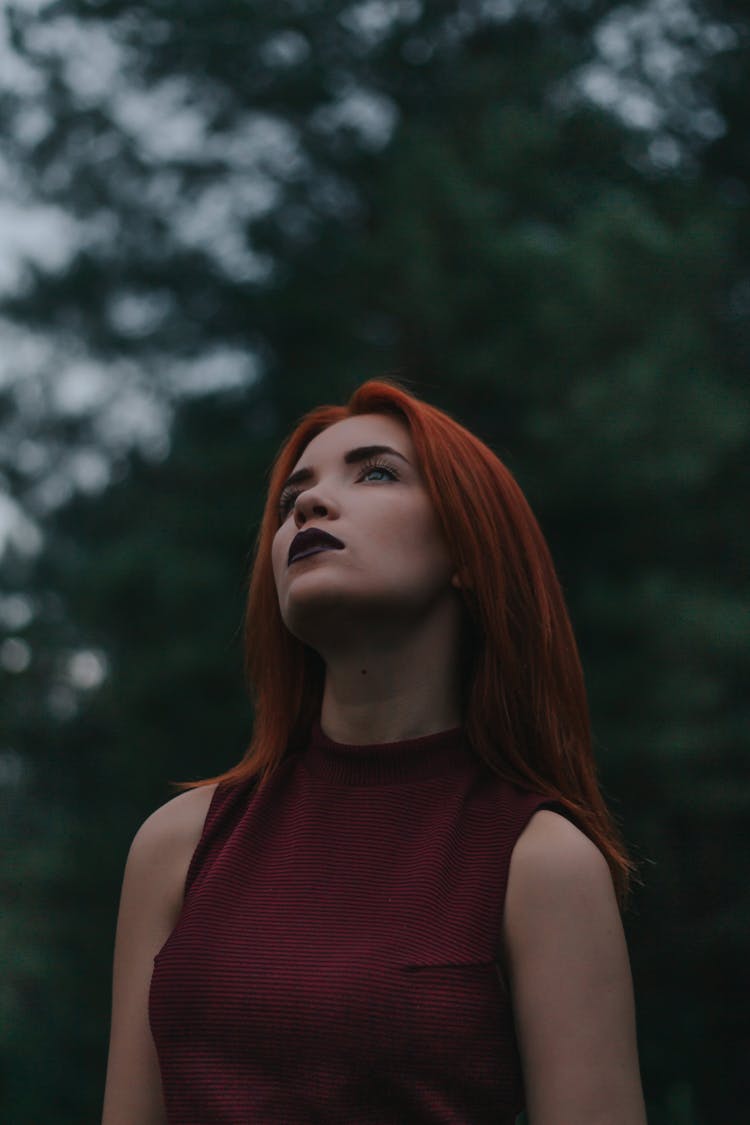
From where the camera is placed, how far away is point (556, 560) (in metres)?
3.97

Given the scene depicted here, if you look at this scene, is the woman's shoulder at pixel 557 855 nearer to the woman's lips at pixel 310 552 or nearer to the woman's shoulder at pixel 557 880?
the woman's shoulder at pixel 557 880

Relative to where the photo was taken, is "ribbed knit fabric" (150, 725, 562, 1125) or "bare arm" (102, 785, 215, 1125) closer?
"ribbed knit fabric" (150, 725, 562, 1125)

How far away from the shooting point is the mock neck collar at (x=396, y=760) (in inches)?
56.5

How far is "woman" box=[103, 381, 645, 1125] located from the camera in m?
1.21

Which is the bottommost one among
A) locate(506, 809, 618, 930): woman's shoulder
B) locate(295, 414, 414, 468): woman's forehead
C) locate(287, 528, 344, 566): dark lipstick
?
locate(506, 809, 618, 930): woman's shoulder

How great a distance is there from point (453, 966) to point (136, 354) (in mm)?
3753

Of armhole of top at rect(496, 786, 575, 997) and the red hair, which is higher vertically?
the red hair

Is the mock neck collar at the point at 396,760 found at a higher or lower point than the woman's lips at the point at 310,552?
lower

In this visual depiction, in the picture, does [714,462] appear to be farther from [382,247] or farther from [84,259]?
[84,259]

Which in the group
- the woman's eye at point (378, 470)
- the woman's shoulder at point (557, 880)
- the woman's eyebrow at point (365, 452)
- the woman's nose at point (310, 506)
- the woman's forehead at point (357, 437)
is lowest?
the woman's shoulder at point (557, 880)

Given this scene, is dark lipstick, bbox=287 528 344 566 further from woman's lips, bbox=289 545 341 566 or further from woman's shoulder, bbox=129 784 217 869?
woman's shoulder, bbox=129 784 217 869

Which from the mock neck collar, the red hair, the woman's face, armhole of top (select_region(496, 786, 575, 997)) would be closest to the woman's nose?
the woman's face

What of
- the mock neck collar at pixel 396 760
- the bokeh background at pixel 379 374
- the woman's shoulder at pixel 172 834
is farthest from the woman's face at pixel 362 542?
the bokeh background at pixel 379 374

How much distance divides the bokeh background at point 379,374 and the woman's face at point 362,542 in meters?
1.82
